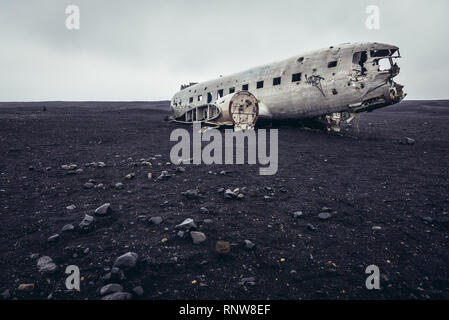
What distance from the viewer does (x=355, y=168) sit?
22.6 feet

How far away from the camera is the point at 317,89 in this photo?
1285 cm

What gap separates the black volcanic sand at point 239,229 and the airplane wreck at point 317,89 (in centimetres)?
587

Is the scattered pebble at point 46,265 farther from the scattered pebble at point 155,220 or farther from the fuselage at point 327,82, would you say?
the fuselage at point 327,82

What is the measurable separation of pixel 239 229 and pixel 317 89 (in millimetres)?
11978

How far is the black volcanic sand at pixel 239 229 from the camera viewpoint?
8.21 ft

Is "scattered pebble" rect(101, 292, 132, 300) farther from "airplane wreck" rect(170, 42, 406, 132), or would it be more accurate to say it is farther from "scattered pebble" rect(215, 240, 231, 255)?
"airplane wreck" rect(170, 42, 406, 132)

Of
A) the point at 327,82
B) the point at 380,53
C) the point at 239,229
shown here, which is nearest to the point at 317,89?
the point at 327,82

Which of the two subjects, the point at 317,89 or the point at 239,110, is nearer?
the point at 317,89

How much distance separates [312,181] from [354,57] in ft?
32.3

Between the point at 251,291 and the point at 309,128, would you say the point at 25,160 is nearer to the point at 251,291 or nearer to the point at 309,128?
the point at 251,291

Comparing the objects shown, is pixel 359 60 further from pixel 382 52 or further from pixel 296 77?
pixel 296 77

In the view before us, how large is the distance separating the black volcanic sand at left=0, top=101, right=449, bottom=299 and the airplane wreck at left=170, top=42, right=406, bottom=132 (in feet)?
19.3

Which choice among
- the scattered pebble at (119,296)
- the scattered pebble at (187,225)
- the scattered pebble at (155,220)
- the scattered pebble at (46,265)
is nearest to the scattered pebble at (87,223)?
the scattered pebble at (46,265)
